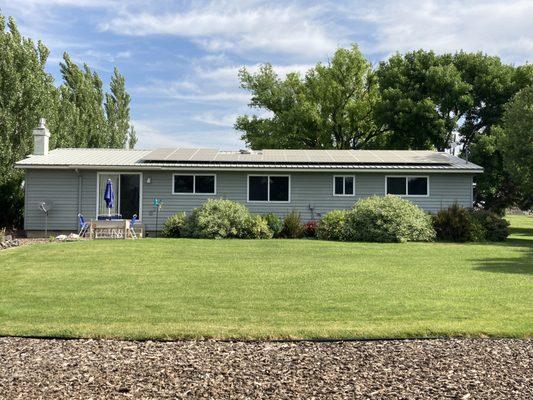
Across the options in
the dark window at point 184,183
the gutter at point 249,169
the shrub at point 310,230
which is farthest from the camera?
the dark window at point 184,183

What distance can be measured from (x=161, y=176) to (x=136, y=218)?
6.43 feet

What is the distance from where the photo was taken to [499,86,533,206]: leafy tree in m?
21.0

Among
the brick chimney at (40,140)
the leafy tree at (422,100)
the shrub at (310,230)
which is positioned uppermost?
the leafy tree at (422,100)

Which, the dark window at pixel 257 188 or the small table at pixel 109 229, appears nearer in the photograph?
the small table at pixel 109 229

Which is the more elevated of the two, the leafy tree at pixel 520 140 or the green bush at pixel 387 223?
the leafy tree at pixel 520 140

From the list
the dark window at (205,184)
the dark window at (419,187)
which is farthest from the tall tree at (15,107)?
the dark window at (419,187)

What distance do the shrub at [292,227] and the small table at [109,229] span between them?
578 centimetres

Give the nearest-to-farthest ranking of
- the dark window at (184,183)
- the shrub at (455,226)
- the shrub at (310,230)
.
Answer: the shrub at (455,226), the shrub at (310,230), the dark window at (184,183)

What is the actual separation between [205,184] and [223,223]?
2.76 meters

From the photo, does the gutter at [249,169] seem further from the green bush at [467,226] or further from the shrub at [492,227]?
the shrub at [492,227]

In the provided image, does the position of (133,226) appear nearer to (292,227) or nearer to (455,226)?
(292,227)

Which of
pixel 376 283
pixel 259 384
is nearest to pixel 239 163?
pixel 376 283

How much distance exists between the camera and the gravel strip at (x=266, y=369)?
4156mm

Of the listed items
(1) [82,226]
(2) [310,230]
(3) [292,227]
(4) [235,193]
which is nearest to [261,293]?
(3) [292,227]
